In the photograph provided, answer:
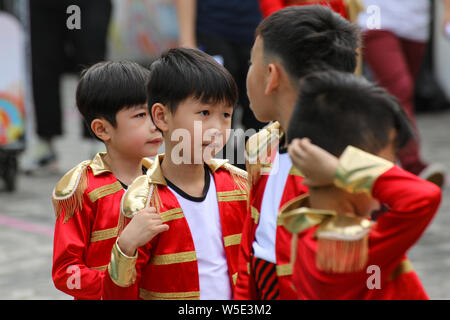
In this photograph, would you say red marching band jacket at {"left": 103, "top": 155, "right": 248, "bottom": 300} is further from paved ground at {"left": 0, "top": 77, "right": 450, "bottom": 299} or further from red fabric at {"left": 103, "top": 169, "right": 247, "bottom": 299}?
paved ground at {"left": 0, "top": 77, "right": 450, "bottom": 299}

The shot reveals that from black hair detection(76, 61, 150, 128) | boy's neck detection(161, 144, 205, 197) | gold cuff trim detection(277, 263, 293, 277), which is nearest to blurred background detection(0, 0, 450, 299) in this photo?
black hair detection(76, 61, 150, 128)

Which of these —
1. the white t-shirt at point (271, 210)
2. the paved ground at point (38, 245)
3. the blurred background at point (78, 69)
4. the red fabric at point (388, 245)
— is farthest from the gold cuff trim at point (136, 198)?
the paved ground at point (38, 245)

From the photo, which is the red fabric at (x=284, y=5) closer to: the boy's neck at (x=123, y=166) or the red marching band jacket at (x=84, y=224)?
the boy's neck at (x=123, y=166)

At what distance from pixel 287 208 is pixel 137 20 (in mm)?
7631

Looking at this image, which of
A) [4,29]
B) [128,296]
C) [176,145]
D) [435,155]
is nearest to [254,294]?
[128,296]

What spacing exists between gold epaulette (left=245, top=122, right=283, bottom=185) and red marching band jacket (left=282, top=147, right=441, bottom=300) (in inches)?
14.9

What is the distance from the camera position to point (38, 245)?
14.7 ft

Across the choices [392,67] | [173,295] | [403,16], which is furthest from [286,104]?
[403,16]

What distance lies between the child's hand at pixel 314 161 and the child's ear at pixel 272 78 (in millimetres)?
337

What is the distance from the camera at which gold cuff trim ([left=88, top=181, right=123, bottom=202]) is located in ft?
7.64

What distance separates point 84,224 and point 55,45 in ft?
12.8

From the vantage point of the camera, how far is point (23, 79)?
18.5 ft

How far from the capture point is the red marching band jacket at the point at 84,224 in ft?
7.26

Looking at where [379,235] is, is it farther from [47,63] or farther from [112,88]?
[47,63]
